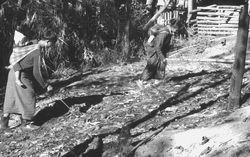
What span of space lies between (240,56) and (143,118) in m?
2.15

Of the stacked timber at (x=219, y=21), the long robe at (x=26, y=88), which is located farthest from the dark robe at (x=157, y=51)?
the stacked timber at (x=219, y=21)

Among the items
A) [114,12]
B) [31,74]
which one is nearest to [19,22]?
[114,12]

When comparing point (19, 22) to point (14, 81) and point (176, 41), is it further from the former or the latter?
point (14, 81)

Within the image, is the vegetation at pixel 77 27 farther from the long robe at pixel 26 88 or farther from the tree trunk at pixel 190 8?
the long robe at pixel 26 88

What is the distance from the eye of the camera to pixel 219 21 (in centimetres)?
1842

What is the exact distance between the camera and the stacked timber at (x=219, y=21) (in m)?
18.2

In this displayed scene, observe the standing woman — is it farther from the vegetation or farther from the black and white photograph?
the vegetation

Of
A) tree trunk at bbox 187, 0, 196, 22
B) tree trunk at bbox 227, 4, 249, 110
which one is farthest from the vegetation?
tree trunk at bbox 227, 4, 249, 110

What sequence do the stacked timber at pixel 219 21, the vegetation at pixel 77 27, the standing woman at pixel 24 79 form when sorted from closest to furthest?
the standing woman at pixel 24 79 → the vegetation at pixel 77 27 → the stacked timber at pixel 219 21

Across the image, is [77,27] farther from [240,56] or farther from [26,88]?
[240,56]

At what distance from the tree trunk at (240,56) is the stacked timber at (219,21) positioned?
11392 mm

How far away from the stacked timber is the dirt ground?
6.51m

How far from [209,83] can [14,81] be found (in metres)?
4.21

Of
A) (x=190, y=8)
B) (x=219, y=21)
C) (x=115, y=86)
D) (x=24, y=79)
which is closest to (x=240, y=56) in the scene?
(x=24, y=79)
